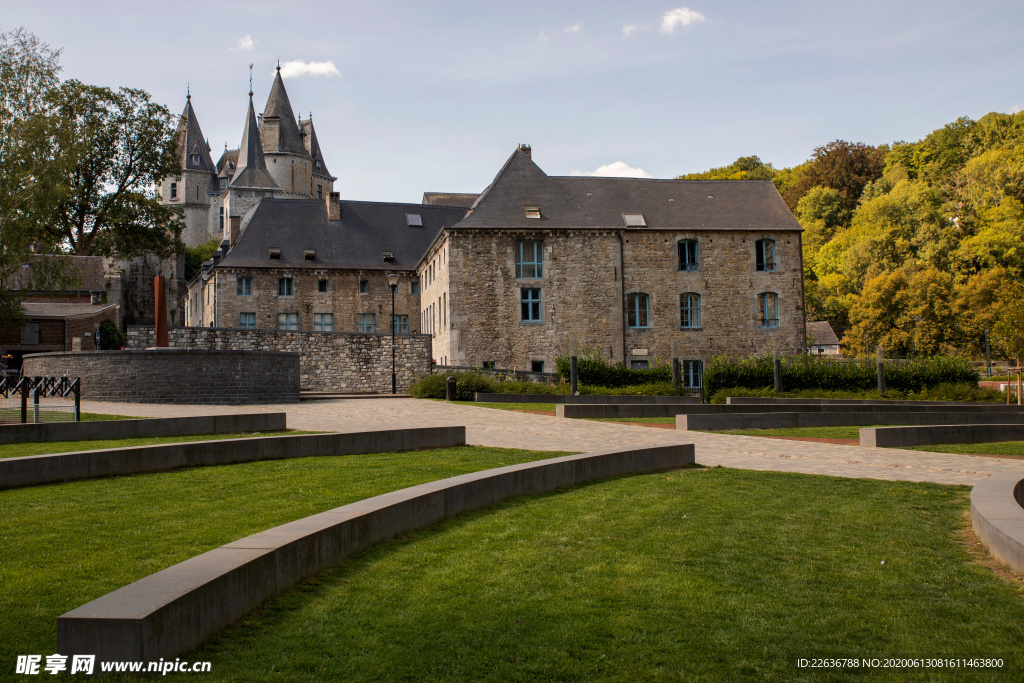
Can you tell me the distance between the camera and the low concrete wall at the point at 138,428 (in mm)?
11727

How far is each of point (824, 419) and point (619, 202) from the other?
2283cm

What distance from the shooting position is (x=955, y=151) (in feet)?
205

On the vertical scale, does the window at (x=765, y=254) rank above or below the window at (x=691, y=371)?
above

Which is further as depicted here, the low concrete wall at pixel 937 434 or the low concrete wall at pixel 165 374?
the low concrete wall at pixel 165 374

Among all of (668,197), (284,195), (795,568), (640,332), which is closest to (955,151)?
(668,197)

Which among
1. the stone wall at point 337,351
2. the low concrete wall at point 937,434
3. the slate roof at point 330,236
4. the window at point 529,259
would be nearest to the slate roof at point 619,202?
the window at point 529,259

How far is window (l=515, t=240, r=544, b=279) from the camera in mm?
35406

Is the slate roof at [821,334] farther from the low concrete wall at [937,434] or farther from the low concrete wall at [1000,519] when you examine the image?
the low concrete wall at [1000,519]

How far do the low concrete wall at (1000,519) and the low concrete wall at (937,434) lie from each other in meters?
6.67

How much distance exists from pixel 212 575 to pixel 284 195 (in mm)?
84241

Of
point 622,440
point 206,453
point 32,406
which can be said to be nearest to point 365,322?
point 32,406

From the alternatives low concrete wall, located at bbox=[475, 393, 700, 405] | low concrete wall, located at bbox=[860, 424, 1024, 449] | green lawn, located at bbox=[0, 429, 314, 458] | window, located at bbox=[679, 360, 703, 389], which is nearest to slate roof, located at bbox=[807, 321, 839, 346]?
window, located at bbox=[679, 360, 703, 389]

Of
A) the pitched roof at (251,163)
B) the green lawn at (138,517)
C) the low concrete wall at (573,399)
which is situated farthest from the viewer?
the pitched roof at (251,163)

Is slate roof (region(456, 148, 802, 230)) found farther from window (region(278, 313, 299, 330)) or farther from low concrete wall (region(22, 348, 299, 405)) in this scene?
low concrete wall (region(22, 348, 299, 405))
